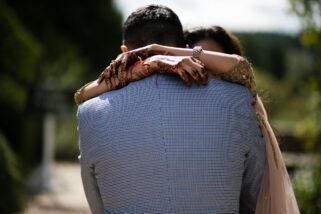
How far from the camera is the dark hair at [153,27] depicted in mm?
2086

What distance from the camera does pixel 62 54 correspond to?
1820cm

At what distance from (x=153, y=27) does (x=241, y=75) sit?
1.04ft

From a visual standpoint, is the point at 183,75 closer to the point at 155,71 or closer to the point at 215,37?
the point at 155,71

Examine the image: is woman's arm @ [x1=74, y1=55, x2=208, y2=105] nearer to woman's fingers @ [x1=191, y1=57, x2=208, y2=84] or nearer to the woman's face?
woman's fingers @ [x1=191, y1=57, x2=208, y2=84]

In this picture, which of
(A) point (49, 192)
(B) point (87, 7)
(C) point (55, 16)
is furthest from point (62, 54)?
(A) point (49, 192)

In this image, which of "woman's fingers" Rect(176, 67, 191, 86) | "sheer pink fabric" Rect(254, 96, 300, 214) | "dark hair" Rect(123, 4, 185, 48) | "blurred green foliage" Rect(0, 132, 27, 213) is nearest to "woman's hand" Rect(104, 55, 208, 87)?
"woman's fingers" Rect(176, 67, 191, 86)

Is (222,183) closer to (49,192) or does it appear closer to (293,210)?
(293,210)

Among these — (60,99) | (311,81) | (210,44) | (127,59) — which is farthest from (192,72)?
(60,99)

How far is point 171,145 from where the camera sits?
6.25 ft

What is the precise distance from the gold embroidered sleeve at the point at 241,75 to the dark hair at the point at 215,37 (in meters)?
0.91

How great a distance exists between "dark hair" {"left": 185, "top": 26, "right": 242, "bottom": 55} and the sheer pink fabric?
3.02 ft

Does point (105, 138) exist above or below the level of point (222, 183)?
above

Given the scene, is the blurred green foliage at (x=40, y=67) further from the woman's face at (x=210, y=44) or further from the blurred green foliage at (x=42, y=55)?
the woman's face at (x=210, y=44)

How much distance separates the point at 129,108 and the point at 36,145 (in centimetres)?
1029
